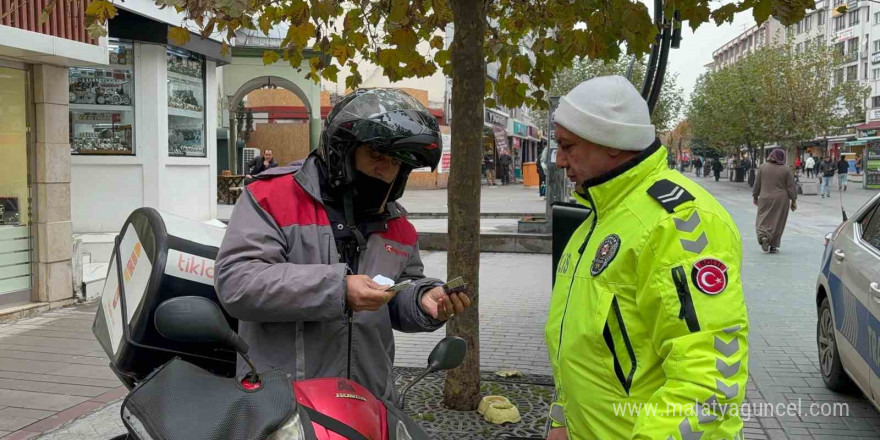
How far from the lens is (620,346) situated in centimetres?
192

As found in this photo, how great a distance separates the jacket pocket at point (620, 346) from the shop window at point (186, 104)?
10.2 meters

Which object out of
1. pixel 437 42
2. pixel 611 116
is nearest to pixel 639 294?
pixel 611 116

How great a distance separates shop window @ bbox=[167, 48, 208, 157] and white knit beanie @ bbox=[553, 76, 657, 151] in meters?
9.95

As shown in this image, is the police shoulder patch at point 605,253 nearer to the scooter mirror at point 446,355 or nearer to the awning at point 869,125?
the scooter mirror at point 446,355

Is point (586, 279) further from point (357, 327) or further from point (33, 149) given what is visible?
point (33, 149)

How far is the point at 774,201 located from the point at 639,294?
12.6 m

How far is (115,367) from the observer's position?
236 centimetres

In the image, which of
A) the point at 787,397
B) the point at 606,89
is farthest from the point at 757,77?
the point at 606,89

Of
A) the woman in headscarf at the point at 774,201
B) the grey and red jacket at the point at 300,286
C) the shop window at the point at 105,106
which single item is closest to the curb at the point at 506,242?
the woman in headscarf at the point at 774,201

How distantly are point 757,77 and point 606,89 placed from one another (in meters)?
43.1

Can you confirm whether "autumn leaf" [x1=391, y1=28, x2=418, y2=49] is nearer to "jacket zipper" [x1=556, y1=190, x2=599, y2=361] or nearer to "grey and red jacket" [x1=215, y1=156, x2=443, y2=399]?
"grey and red jacket" [x1=215, y1=156, x2=443, y2=399]

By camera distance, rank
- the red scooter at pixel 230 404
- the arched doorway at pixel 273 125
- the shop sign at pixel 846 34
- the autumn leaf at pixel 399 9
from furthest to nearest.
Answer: the shop sign at pixel 846 34
the arched doorway at pixel 273 125
the autumn leaf at pixel 399 9
the red scooter at pixel 230 404

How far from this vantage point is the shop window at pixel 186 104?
11234 mm

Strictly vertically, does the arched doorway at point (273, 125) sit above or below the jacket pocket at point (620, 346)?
above
